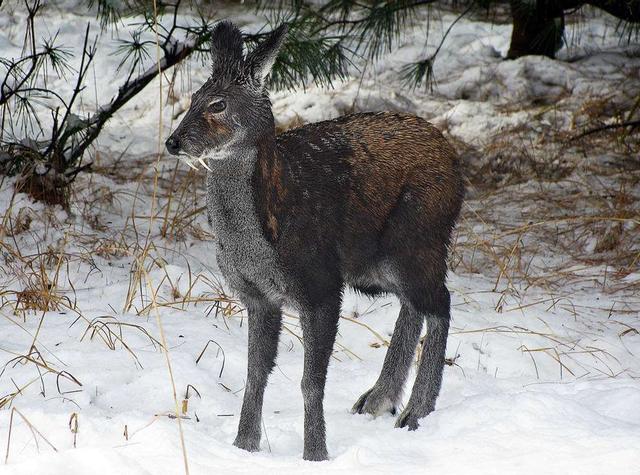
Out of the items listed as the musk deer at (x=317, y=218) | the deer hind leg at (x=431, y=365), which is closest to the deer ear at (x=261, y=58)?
the musk deer at (x=317, y=218)

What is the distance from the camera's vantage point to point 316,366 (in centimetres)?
346

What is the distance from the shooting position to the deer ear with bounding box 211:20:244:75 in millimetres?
3279

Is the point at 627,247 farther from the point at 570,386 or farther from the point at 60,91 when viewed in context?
the point at 60,91

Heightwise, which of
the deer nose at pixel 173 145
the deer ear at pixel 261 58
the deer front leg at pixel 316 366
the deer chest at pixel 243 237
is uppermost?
the deer ear at pixel 261 58

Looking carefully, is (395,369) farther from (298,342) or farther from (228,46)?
(228,46)

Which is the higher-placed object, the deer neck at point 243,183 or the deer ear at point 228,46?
the deer ear at point 228,46

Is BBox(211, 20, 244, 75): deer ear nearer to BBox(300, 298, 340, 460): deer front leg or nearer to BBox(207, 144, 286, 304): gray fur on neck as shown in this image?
BBox(207, 144, 286, 304): gray fur on neck

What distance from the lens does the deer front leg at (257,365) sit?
11.8 ft

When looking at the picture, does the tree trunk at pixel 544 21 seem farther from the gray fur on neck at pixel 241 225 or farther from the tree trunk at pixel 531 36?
the gray fur on neck at pixel 241 225

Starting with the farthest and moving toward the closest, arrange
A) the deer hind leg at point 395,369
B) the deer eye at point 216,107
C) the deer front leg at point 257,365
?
the deer hind leg at point 395,369
the deer front leg at point 257,365
the deer eye at point 216,107

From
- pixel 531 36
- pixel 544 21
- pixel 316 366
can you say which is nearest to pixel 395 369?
pixel 316 366

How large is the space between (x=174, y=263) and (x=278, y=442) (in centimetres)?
237

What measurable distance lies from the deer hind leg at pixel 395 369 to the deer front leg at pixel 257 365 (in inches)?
23.5

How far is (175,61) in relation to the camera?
5.71m
